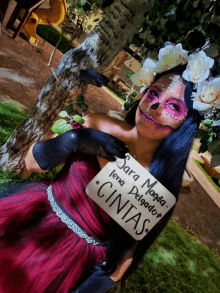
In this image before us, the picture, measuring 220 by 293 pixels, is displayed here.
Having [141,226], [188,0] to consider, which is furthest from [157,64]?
[141,226]

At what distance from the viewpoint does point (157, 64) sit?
35.9 inches

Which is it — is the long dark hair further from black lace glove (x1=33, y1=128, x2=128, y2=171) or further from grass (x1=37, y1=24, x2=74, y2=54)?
grass (x1=37, y1=24, x2=74, y2=54)

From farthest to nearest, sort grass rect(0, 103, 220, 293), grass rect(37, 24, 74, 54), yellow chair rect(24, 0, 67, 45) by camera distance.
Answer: grass rect(37, 24, 74, 54) < grass rect(0, 103, 220, 293) < yellow chair rect(24, 0, 67, 45)

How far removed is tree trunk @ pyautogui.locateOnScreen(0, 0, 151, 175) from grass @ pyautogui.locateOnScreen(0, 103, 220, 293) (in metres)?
0.24

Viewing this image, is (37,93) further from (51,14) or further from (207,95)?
(207,95)

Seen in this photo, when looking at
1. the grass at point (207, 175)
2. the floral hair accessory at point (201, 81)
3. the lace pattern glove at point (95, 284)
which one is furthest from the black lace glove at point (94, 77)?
the grass at point (207, 175)

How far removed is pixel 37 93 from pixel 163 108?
3.89m

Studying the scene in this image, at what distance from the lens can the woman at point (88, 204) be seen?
865 millimetres

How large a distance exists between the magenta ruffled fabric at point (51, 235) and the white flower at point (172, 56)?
0.47 metres

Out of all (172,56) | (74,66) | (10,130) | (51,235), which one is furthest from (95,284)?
(10,130)

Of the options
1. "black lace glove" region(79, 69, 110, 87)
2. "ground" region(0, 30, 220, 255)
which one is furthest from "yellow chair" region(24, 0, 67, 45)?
"ground" region(0, 30, 220, 255)

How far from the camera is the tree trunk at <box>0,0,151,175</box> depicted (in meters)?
1.09

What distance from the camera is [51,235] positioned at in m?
0.92

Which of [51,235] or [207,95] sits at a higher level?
[207,95]
